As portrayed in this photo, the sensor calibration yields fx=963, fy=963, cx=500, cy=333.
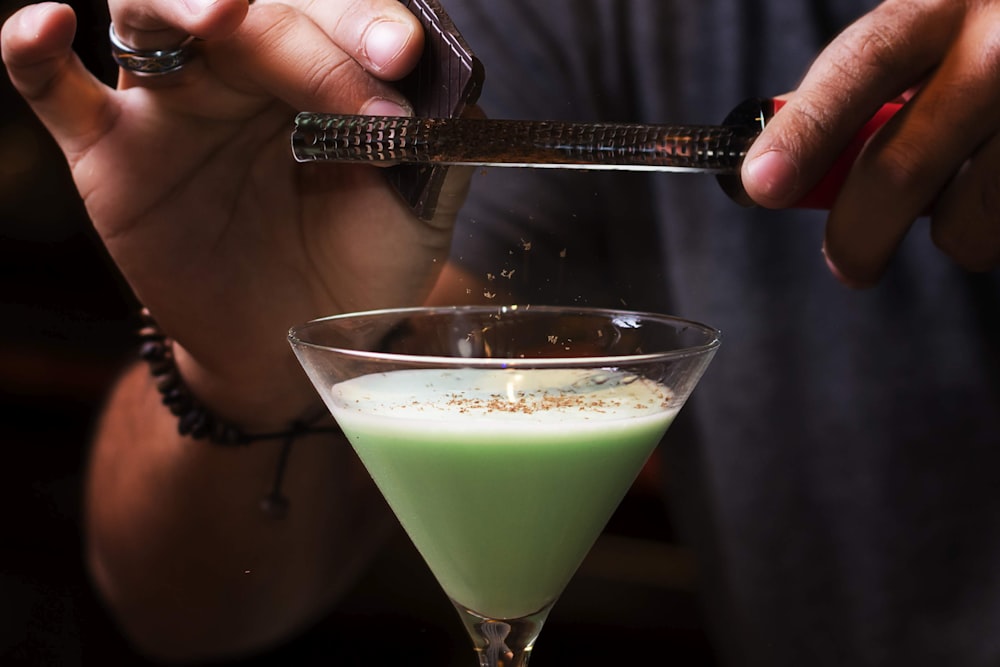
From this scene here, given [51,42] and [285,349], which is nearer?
[51,42]

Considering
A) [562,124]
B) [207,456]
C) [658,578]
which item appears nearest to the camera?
[562,124]

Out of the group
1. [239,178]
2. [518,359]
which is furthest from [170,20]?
[518,359]

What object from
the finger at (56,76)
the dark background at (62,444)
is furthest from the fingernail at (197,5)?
the dark background at (62,444)

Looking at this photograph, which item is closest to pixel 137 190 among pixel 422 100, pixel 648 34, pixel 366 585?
pixel 422 100

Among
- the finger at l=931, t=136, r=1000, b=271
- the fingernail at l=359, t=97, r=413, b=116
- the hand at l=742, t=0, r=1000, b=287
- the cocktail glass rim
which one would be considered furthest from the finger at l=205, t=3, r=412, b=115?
the finger at l=931, t=136, r=1000, b=271

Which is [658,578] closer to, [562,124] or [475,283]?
[475,283]

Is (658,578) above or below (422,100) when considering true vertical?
below

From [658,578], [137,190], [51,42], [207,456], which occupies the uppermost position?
[51,42]
